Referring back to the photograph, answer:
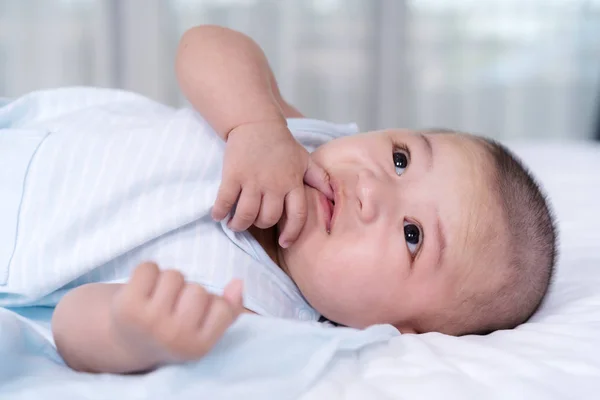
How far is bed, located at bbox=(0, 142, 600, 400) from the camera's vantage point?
650 mm

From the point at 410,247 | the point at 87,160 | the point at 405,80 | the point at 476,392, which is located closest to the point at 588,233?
the point at 410,247

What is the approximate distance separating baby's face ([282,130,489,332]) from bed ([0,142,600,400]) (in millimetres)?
96

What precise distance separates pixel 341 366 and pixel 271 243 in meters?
0.33

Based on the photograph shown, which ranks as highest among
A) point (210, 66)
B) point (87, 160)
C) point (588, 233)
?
point (210, 66)

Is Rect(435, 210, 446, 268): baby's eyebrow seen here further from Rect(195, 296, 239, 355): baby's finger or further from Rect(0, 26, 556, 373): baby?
Rect(195, 296, 239, 355): baby's finger

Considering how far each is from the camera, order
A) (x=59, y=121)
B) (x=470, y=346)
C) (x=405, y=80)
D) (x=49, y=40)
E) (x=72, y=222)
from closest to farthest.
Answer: (x=470, y=346)
(x=72, y=222)
(x=59, y=121)
(x=49, y=40)
(x=405, y=80)

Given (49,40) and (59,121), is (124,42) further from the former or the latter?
(59,121)

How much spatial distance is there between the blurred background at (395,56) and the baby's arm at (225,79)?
4.99ft

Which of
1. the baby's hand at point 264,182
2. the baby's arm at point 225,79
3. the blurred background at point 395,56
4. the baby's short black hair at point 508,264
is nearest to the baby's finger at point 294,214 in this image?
the baby's hand at point 264,182

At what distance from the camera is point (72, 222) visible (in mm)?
889

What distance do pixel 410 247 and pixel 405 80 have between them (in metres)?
2.16

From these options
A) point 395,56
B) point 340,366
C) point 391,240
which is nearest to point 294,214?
point 391,240

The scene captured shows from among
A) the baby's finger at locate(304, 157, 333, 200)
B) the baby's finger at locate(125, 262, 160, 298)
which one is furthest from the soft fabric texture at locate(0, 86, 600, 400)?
the baby's finger at locate(304, 157, 333, 200)

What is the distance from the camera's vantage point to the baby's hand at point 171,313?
1.96 feet
